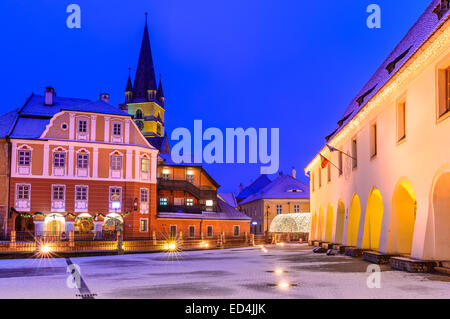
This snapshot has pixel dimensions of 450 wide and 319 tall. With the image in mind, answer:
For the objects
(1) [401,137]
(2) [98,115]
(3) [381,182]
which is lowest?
(3) [381,182]

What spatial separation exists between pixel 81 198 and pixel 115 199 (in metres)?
2.86

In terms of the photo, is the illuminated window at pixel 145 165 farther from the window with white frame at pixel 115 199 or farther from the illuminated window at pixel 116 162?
the window with white frame at pixel 115 199

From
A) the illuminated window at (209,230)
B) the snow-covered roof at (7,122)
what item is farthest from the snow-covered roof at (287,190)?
the snow-covered roof at (7,122)

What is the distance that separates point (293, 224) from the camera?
51906 millimetres

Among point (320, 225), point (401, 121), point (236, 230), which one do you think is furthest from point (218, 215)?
point (401, 121)

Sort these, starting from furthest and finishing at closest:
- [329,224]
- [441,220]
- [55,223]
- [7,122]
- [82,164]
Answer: [7,122], [82,164], [55,223], [329,224], [441,220]

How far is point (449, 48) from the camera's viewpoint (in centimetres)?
1317

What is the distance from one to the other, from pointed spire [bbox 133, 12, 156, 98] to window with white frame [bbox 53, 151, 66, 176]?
5999 centimetres

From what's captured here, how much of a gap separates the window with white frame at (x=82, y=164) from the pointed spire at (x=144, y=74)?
2345 inches

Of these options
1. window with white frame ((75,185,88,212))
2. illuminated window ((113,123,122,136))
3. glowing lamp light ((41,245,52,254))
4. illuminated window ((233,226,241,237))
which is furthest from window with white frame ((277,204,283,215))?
glowing lamp light ((41,245,52,254))

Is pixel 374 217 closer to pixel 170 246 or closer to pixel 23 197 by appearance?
pixel 170 246

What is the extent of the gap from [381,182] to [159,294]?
470 inches
